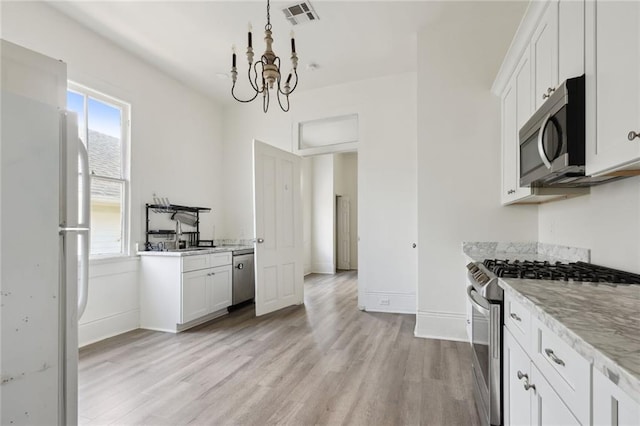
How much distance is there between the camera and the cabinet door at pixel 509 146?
8.70 feet

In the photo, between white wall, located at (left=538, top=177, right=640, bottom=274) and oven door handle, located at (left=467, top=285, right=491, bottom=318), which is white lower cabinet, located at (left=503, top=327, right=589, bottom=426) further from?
white wall, located at (left=538, top=177, right=640, bottom=274)

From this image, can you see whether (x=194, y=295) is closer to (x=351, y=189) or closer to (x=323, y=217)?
(x=323, y=217)

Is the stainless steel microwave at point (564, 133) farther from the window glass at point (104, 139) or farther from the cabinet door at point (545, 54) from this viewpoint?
the window glass at point (104, 139)

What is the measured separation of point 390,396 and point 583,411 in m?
1.64

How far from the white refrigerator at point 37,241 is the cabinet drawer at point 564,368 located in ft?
6.07

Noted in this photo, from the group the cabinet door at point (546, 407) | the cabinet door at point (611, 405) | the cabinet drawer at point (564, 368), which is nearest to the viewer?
the cabinet door at point (611, 405)

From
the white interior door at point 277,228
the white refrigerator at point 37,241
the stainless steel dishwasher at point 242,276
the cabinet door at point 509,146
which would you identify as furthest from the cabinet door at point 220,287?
the cabinet door at point 509,146

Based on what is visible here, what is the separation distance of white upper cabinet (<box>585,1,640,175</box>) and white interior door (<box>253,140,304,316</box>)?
3508mm

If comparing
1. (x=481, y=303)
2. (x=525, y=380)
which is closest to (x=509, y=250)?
(x=481, y=303)

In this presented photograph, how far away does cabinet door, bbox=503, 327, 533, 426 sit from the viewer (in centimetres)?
124

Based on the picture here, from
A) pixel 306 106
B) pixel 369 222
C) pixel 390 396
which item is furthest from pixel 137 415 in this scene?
pixel 306 106

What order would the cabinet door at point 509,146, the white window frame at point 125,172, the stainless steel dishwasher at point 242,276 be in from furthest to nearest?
1. the stainless steel dishwasher at point 242,276
2. the white window frame at point 125,172
3. the cabinet door at point 509,146

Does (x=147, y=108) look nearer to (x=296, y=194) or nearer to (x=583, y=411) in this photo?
(x=296, y=194)

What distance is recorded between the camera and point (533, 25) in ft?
6.61
